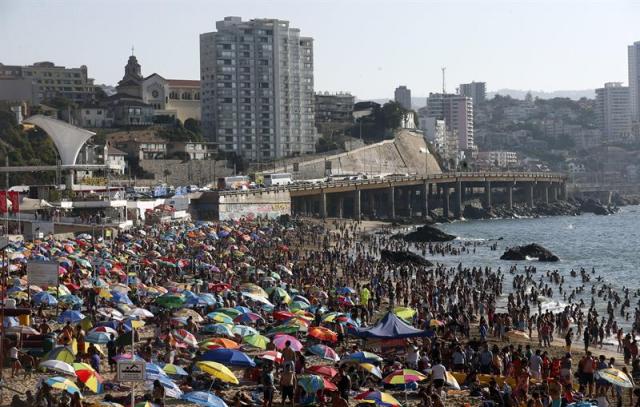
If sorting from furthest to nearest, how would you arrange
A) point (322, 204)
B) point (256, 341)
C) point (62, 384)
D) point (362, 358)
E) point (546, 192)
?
point (546, 192) → point (322, 204) → point (256, 341) → point (362, 358) → point (62, 384)

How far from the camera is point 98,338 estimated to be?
22.1 meters

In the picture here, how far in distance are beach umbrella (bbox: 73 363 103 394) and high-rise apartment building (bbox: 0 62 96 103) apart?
11985 cm

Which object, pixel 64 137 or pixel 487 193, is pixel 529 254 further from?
pixel 487 193

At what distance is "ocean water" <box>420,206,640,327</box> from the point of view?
52.4m

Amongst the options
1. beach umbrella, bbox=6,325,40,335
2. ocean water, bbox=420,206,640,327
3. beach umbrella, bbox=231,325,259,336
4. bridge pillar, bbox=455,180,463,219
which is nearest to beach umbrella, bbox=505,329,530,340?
ocean water, bbox=420,206,640,327

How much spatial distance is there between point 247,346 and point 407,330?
408 cm

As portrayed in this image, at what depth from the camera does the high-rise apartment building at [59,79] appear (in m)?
136

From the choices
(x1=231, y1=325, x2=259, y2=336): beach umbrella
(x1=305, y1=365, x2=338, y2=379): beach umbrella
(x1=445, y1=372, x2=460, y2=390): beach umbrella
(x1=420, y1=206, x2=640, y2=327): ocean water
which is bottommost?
(x1=420, y1=206, x2=640, y2=327): ocean water

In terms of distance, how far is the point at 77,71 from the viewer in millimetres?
141000

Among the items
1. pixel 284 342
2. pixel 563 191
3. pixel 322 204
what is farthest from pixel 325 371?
pixel 563 191

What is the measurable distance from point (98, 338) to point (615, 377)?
442 inches

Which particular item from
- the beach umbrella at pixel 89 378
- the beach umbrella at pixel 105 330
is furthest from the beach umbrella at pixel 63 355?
the beach umbrella at pixel 105 330

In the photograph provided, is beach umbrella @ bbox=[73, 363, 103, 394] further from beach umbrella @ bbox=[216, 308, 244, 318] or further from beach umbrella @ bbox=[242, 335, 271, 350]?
beach umbrella @ bbox=[216, 308, 244, 318]

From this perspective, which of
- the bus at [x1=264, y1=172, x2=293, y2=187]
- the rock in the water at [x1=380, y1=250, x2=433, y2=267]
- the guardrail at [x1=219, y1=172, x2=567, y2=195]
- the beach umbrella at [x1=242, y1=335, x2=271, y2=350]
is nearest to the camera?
the beach umbrella at [x1=242, y1=335, x2=271, y2=350]
